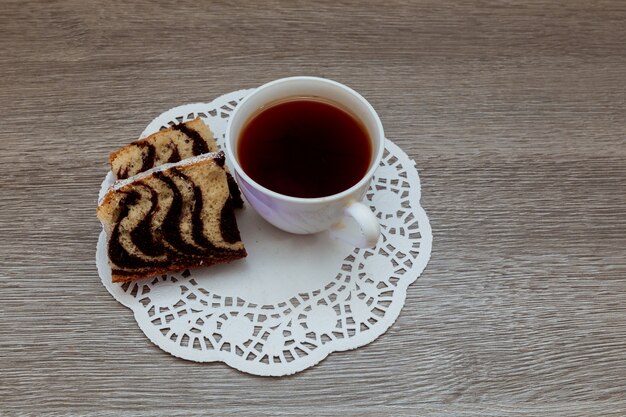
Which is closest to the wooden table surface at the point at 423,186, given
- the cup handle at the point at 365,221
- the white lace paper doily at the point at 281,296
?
the white lace paper doily at the point at 281,296

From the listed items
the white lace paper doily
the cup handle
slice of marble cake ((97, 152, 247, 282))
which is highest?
the cup handle

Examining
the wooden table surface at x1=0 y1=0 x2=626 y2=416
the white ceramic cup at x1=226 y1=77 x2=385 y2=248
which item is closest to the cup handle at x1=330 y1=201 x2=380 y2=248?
the white ceramic cup at x1=226 y1=77 x2=385 y2=248

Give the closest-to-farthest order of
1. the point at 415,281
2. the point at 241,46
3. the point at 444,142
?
the point at 415,281, the point at 444,142, the point at 241,46

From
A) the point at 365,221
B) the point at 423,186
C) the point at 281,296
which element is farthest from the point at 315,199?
the point at 423,186

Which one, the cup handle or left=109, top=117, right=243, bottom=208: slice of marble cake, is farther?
left=109, top=117, right=243, bottom=208: slice of marble cake

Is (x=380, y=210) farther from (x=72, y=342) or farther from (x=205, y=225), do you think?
(x=72, y=342)

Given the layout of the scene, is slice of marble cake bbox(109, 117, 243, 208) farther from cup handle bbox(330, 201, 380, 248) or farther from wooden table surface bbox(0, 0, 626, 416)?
cup handle bbox(330, 201, 380, 248)

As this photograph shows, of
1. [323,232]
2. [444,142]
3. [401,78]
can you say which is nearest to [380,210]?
[323,232]
